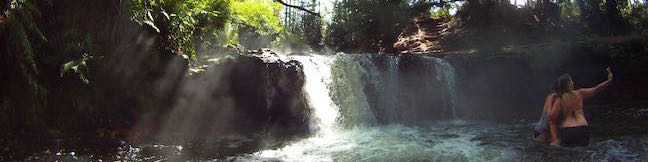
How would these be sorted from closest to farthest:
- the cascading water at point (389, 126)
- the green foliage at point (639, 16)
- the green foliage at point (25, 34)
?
the green foliage at point (25, 34)
the cascading water at point (389, 126)
the green foliage at point (639, 16)

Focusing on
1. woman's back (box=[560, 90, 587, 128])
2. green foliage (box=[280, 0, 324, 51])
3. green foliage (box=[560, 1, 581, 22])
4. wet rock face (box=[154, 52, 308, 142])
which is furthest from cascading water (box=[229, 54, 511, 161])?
green foliage (box=[280, 0, 324, 51])

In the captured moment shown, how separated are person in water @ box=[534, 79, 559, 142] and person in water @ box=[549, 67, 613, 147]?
3.9 inches

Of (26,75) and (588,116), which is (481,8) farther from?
(26,75)

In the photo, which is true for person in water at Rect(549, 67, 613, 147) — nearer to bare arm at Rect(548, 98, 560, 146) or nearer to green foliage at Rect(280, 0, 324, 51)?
bare arm at Rect(548, 98, 560, 146)

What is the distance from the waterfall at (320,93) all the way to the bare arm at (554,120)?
4.90 m

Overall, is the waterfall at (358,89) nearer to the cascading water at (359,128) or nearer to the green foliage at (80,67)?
the cascading water at (359,128)

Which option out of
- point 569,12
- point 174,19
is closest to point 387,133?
point 174,19

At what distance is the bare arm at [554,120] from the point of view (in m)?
7.42

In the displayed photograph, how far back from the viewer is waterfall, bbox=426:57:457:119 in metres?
15.6

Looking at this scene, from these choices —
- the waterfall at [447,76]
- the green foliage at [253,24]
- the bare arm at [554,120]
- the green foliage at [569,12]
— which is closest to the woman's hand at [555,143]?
the bare arm at [554,120]

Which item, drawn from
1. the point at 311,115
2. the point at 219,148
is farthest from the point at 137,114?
the point at 311,115

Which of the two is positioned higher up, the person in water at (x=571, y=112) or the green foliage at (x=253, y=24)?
the green foliage at (x=253, y=24)

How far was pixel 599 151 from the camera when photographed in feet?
24.6

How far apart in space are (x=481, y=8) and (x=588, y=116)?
12935mm
